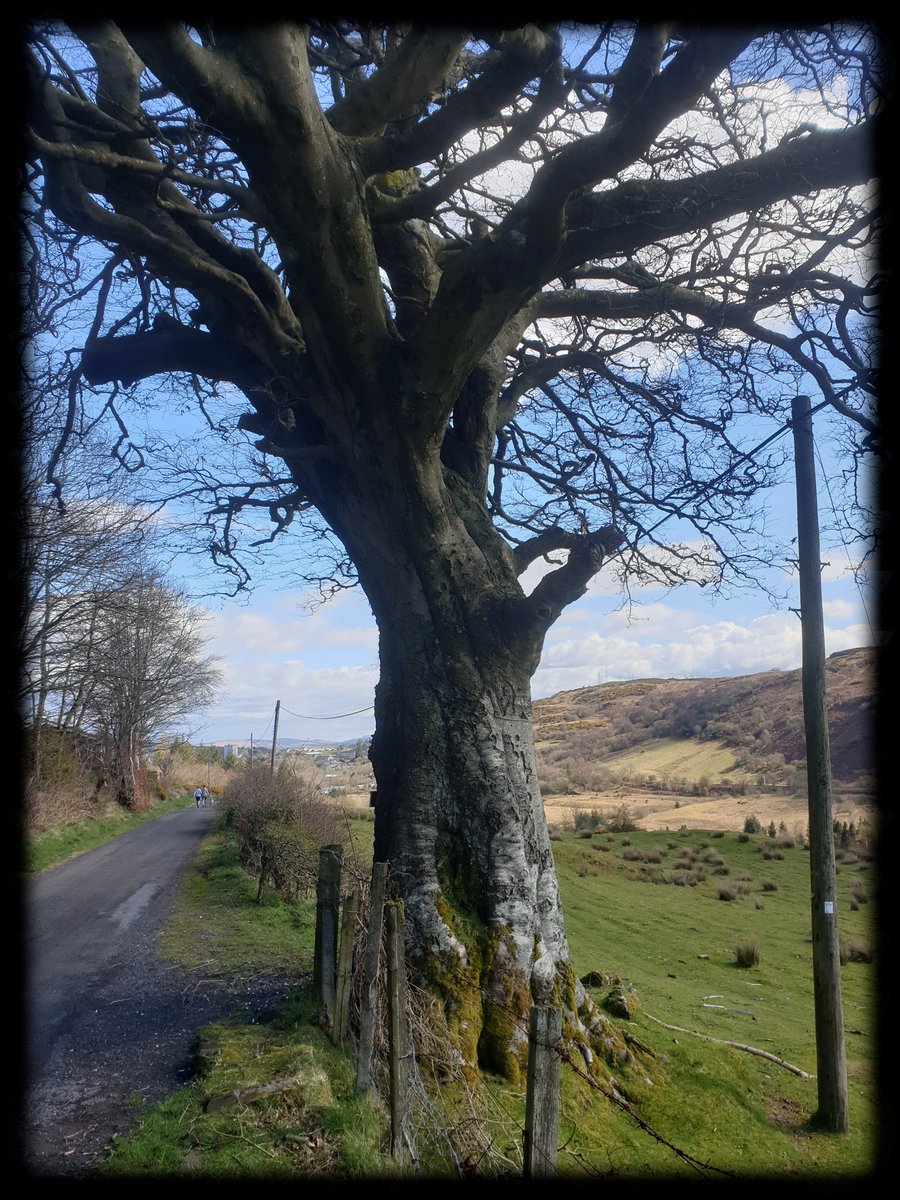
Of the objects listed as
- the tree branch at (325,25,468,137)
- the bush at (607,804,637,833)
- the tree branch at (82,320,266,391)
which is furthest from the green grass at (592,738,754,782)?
the tree branch at (325,25,468,137)

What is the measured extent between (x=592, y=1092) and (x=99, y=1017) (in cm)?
439

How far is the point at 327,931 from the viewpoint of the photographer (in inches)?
250

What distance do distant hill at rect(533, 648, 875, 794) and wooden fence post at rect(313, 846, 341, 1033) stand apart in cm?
3346

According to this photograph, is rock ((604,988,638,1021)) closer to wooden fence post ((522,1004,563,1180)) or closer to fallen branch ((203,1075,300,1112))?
fallen branch ((203,1075,300,1112))

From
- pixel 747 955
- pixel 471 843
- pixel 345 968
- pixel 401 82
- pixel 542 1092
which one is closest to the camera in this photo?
pixel 542 1092

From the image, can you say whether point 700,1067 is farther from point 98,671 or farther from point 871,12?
point 98,671

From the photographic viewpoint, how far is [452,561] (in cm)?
723

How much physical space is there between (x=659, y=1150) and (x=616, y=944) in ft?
39.6

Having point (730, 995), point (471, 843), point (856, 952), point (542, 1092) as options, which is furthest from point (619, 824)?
point (542, 1092)

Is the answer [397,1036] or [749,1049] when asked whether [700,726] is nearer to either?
[749,1049]

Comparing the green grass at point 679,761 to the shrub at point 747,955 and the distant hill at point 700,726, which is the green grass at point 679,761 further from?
the shrub at point 747,955

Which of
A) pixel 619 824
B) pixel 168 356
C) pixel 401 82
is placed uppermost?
pixel 401 82

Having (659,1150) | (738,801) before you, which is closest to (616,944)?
(659,1150)

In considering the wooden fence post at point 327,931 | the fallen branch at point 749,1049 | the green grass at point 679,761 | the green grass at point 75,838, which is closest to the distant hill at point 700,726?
the green grass at point 679,761
